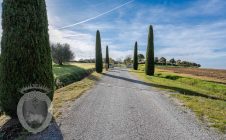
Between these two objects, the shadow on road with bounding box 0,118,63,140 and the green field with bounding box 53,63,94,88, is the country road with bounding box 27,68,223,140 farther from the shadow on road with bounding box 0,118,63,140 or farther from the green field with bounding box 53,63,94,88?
the green field with bounding box 53,63,94,88

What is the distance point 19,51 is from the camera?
6223mm

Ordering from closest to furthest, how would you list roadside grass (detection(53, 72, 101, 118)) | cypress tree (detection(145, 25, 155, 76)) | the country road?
1. the country road
2. roadside grass (detection(53, 72, 101, 118))
3. cypress tree (detection(145, 25, 155, 76))

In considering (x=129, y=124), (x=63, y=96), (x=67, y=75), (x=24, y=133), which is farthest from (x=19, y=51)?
(x=67, y=75)

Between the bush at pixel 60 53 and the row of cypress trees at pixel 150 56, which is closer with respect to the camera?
the row of cypress trees at pixel 150 56

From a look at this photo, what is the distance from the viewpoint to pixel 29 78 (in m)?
6.34

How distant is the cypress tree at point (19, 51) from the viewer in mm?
6207

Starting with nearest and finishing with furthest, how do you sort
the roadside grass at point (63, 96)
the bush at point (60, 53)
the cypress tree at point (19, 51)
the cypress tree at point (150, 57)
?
the cypress tree at point (19, 51), the roadside grass at point (63, 96), the cypress tree at point (150, 57), the bush at point (60, 53)

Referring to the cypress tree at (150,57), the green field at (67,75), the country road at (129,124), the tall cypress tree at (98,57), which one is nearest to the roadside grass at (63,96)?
the country road at (129,124)

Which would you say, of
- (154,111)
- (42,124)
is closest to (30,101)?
(42,124)

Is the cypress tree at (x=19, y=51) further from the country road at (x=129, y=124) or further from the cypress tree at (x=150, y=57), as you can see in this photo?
the cypress tree at (x=150, y=57)

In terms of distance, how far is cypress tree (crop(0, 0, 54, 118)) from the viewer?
621 centimetres

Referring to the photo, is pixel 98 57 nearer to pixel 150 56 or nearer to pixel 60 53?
pixel 150 56

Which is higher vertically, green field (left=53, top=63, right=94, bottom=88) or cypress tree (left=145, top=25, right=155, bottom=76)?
cypress tree (left=145, top=25, right=155, bottom=76)

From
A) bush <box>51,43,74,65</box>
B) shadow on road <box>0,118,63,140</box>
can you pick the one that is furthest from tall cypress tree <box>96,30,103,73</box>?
bush <box>51,43,74,65</box>
